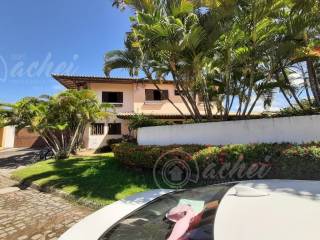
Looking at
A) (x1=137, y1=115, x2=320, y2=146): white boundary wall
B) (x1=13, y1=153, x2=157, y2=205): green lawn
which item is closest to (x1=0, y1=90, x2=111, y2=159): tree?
(x1=13, y1=153, x2=157, y2=205): green lawn

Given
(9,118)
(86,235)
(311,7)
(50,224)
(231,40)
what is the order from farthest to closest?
(9,118)
(231,40)
(311,7)
(50,224)
(86,235)

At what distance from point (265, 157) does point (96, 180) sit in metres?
5.29

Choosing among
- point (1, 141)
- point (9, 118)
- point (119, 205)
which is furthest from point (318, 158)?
point (1, 141)

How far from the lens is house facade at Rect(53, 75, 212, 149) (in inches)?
862

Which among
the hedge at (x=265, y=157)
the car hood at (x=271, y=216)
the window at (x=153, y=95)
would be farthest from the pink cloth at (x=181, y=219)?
the window at (x=153, y=95)

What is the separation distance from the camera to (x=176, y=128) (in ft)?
35.4

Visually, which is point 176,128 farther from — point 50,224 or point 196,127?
point 50,224

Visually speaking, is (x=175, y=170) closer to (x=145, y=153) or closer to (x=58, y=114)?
(x=145, y=153)

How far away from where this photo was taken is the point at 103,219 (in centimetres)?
263

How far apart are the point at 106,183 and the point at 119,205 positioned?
5.85 meters

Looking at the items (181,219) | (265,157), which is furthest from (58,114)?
(181,219)

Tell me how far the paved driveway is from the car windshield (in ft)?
10.3

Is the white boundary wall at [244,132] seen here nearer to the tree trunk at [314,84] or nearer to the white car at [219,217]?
the tree trunk at [314,84]

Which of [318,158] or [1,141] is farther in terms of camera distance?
[1,141]
